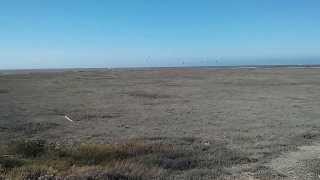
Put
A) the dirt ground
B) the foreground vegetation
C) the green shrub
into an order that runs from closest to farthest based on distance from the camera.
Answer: the foreground vegetation → the green shrub → the dirt ground

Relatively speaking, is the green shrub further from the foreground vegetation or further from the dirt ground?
the dirt ground

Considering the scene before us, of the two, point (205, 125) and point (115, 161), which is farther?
Result: point (205, 125)

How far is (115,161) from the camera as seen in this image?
13188 mm

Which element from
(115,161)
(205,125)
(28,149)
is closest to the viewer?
(115,161)

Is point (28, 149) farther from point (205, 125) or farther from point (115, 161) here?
point (205, 125)

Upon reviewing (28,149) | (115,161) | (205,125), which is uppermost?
(28,149)

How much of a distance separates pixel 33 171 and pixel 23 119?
14.0 m

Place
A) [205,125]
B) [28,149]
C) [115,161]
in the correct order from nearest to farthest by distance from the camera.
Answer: [115,161] < [28,149] < [205,125]

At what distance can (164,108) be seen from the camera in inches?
1191

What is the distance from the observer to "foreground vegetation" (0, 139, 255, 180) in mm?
11516

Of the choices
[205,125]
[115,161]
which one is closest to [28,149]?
[115,161]

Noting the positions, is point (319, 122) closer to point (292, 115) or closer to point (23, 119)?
point (292, 115)

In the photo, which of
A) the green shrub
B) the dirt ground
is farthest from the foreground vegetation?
the dirt ground

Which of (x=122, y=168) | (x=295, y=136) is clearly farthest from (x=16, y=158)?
(x=295, y=136)
